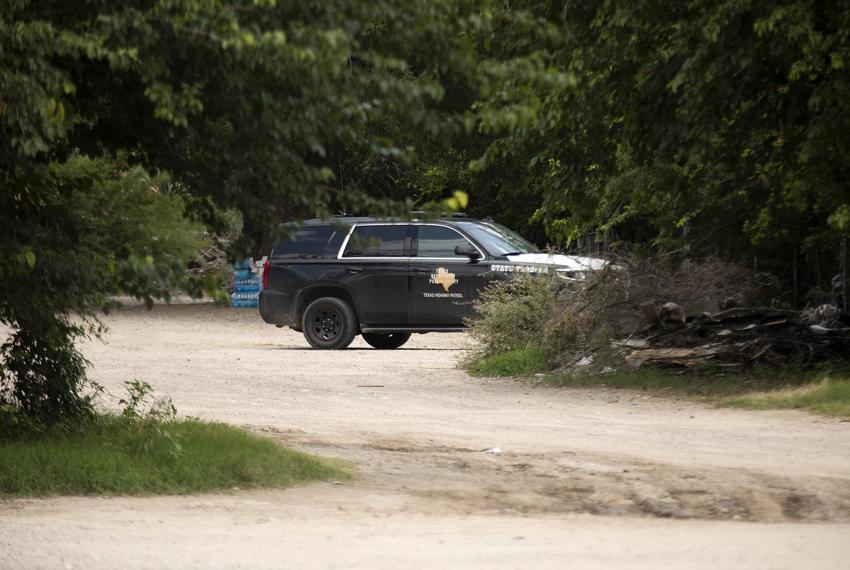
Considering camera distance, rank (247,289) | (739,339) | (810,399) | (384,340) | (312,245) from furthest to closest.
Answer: (247,289)
(384,340)
(312,245)
(739,339)
(810,399)

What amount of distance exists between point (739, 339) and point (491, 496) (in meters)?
8.67

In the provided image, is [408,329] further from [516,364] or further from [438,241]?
[516,364]

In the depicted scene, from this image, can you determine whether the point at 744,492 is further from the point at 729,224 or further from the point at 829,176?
the point at 729,224

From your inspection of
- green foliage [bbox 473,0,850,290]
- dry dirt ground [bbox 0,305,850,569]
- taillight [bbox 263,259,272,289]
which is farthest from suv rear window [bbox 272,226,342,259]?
dry dirt ground [bbox 0,305,850,569]

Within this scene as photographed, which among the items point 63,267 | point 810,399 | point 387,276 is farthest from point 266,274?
Result: point 63,267

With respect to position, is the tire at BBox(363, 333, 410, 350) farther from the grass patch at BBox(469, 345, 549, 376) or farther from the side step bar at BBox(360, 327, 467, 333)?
the grass patch at BBox(469, 345, 549, 376)

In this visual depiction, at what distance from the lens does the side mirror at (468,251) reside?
903 inches

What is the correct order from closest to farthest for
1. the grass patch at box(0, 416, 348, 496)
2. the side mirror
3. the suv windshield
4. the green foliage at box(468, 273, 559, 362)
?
the grass patch at box(0, 416, 348, 496), the green foliage at box(468, 273, 559, 362), the side mirror, the suv windshield

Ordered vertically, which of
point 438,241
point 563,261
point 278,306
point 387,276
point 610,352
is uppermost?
point 438,241

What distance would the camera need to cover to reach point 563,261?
21.5 m

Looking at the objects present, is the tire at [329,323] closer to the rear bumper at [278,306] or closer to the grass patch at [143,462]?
the rear bumper at [278,306]

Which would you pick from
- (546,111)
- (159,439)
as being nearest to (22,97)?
(159,439)

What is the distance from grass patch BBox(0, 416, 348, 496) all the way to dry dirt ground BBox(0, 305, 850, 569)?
0.26 meters

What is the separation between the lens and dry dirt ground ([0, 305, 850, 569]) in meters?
7.86
